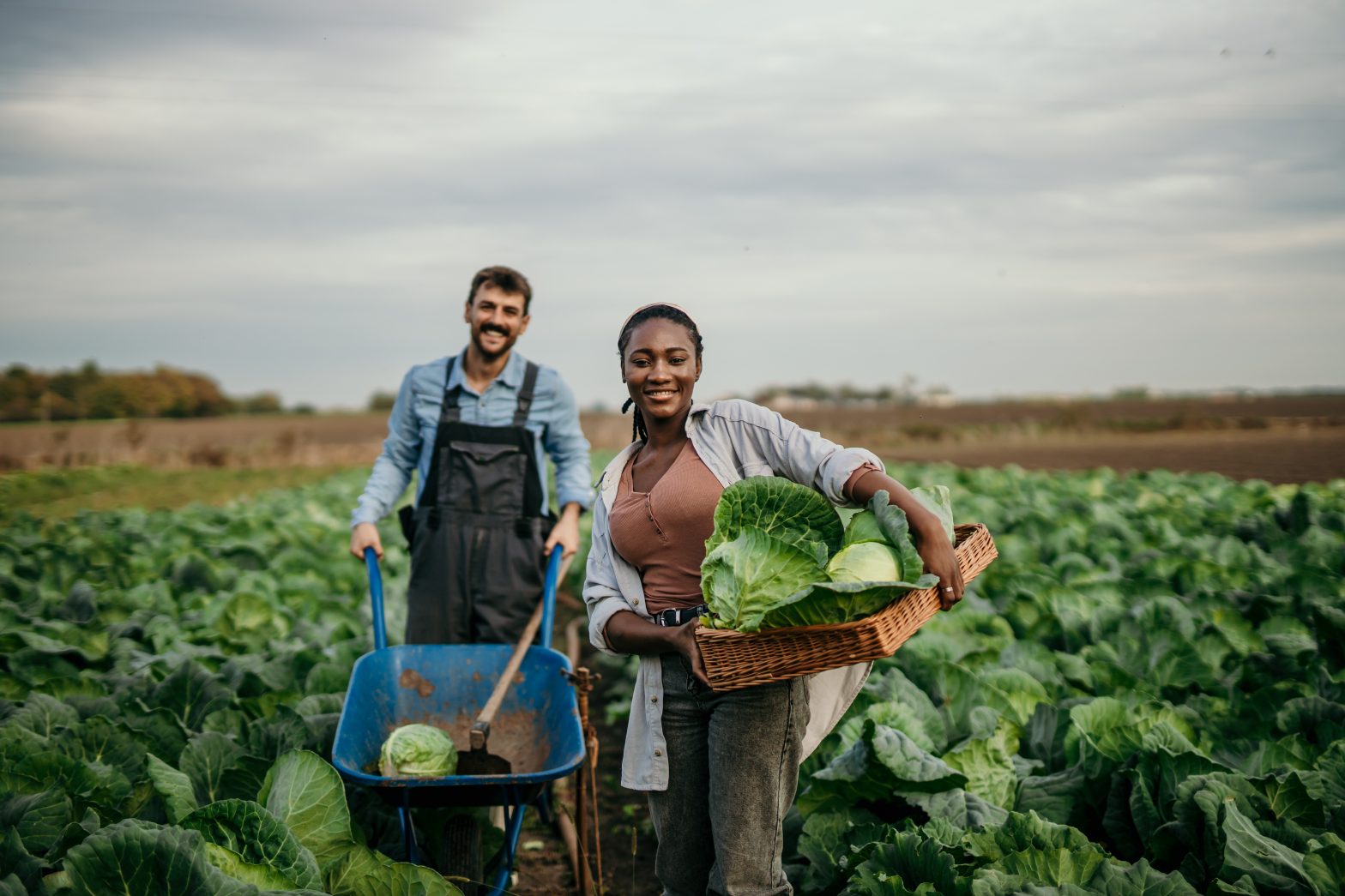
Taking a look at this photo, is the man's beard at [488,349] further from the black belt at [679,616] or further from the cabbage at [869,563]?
the cabbage at [869,563]

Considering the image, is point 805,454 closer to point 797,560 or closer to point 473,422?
point 797,560

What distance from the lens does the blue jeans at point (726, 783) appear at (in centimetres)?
254

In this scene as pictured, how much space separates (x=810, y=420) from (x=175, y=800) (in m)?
51.7

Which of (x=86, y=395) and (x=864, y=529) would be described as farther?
(x=86, y=395)

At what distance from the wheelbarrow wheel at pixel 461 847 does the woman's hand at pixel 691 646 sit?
151 centimetres

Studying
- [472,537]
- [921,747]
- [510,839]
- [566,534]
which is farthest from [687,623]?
[472,537]

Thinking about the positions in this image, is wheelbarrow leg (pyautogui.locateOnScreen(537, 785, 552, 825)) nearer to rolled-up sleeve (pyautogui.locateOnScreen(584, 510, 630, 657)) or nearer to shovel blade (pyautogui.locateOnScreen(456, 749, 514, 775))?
shovel blade (pyautogui.locateOnScreen(456, 749, 514, 775))

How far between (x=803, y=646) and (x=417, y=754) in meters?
→ 1.71

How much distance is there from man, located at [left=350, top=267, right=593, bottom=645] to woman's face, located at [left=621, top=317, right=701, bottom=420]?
5.45 feet

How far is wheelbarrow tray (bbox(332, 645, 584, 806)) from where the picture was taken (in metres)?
3.56

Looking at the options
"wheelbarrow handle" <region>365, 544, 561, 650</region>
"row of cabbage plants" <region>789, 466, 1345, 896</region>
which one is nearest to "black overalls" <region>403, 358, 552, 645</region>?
"wheelbarrow handle" <region>365, 544, 561, 650</region>

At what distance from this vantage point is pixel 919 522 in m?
2.29

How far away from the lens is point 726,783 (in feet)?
8.38

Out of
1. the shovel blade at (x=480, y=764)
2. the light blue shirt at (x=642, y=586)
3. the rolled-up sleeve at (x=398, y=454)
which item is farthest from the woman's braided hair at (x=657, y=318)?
the rolled-up sleeve at (x=398, y=454)
